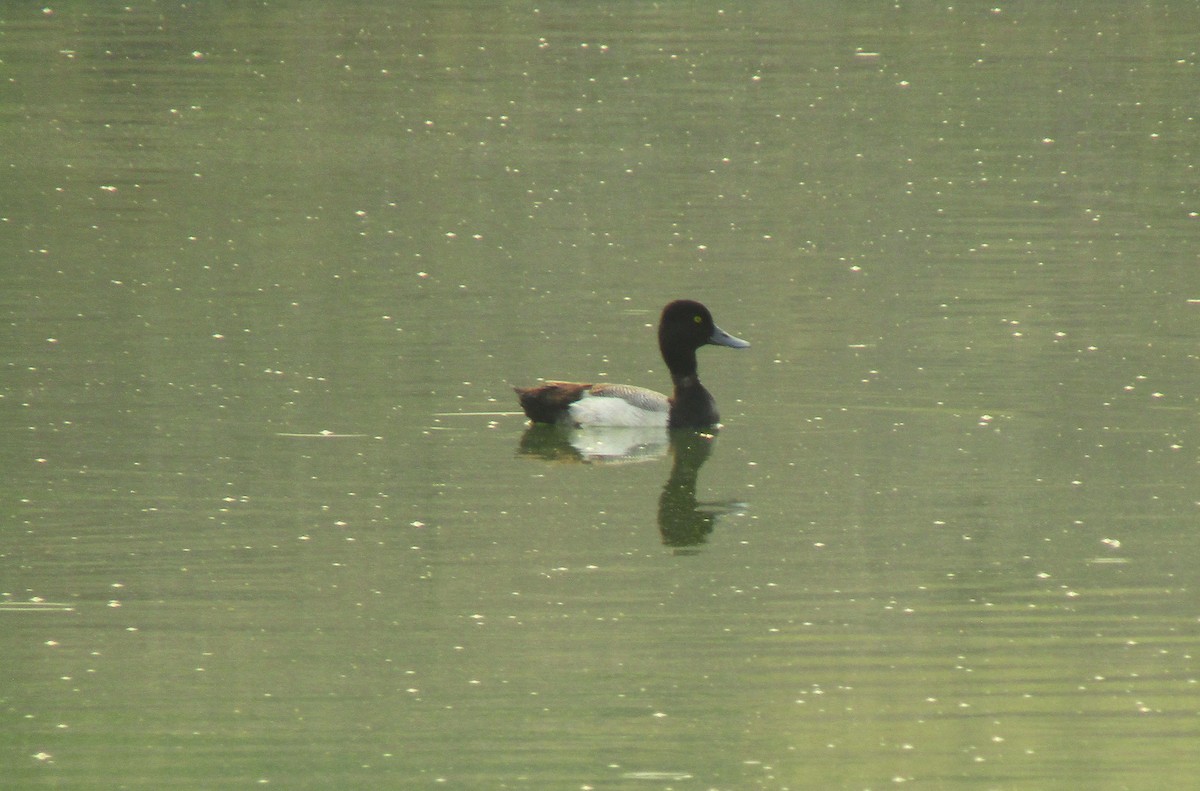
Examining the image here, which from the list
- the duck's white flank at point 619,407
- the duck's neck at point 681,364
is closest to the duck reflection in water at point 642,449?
the duck's white flank at point 619,407

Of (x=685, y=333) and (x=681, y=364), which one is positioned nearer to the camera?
(x=681, y=364)

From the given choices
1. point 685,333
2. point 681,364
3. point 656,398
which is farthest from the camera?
point 685,333

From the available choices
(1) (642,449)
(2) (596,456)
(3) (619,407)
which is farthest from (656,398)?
(2) (596,456)

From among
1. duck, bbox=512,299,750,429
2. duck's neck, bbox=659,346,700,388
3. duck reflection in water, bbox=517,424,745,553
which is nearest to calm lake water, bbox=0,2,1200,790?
duck reflection in water, bbox=517,424,745,553

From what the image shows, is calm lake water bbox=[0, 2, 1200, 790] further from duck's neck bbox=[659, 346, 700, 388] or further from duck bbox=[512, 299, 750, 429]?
duck's neck bbox=[659, 346, 700, 388]

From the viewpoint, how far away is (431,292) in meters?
15.4

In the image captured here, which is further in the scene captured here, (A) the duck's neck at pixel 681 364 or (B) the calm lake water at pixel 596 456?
(A) the duck's neck at pixel 681 364

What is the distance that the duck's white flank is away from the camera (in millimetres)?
12164

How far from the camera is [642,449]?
12.0 m

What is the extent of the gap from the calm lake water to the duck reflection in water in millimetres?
56

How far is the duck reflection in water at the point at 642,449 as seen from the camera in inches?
422

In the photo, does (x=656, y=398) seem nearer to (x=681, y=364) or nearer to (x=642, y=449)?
(x=681, y=364)

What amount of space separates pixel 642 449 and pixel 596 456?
1.02ft

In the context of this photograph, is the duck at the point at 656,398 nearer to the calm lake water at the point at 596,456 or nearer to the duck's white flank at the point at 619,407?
the duck's white flank at the point at 619,407
